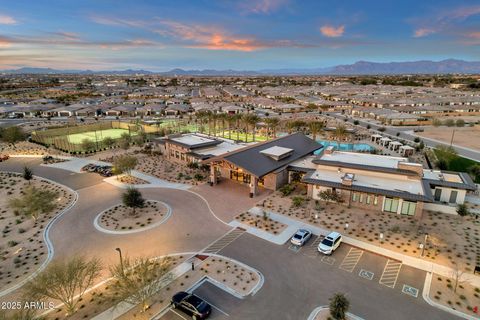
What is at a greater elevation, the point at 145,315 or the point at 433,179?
the point at 433,179

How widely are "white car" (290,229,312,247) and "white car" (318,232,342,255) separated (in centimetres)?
179

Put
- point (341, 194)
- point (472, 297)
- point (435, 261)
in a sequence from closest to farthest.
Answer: point (472, 297), point (435, 261), point (341, 194)

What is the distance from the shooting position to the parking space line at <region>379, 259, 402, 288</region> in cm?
2578

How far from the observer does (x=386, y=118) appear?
337ft

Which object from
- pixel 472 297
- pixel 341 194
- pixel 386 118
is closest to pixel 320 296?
pixel 472 297

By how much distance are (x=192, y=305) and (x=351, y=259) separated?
659 inches

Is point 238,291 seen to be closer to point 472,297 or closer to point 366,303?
point 366,303

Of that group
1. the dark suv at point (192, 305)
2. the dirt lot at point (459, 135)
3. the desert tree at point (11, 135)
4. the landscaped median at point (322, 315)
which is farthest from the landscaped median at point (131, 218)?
the dirt lot at point (459, 135)

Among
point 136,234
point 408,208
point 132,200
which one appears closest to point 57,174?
point 132,200

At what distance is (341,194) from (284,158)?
40.7ft

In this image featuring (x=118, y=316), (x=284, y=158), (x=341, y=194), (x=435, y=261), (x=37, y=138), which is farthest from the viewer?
(x=37, y=138)

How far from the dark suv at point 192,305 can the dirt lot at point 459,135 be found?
80001mm

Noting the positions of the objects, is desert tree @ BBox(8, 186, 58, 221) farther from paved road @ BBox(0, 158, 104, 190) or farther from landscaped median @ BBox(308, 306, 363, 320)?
landscaped median @ BBox(308, 306, 363, 320)

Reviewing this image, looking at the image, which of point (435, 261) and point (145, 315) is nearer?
point (145, 315)
